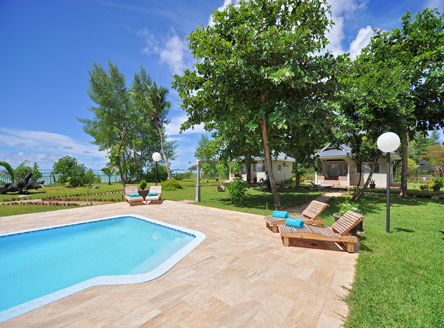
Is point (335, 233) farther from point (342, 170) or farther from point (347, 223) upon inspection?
point (342, 170)

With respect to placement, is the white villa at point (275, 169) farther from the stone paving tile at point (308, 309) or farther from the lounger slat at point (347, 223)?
the stone paving tile at point (308, 309)

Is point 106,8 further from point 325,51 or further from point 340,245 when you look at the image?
point 340,245

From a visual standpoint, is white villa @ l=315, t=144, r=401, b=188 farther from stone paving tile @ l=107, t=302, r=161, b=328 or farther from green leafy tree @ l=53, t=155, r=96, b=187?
green leafy tree @ l=53, t=155, r=96, b=187

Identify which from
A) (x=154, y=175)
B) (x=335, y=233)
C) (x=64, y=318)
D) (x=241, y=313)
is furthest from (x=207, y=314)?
(x=154, y=175)

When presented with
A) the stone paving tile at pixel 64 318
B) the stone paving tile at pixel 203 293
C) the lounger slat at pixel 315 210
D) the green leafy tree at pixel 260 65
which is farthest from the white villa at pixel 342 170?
the stone paving tile at pixel 64 318

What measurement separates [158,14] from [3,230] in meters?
13.3

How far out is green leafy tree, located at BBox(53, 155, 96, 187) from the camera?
23028 mm

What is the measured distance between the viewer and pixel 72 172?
2320 cm

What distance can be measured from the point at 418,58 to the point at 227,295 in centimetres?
1759

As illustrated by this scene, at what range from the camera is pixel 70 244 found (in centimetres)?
633

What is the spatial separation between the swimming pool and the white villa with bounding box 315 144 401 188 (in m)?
21.6

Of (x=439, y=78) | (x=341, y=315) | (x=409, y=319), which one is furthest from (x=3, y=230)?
(x=439, y=78)

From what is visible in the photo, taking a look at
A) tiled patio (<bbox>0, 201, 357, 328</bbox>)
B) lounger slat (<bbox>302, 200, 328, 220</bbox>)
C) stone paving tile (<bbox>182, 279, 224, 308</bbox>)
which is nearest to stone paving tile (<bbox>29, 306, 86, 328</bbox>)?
tiled patio (<bbox>0, 201, 357, 328</bbox>)

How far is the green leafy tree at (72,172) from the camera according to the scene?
23.0m
